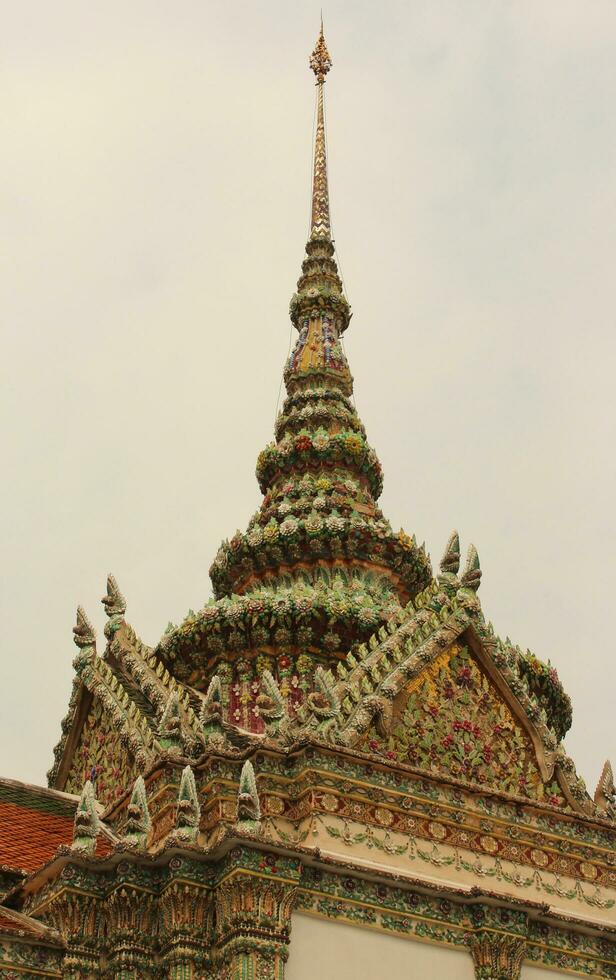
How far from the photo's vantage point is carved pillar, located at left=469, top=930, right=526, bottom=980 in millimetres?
12953

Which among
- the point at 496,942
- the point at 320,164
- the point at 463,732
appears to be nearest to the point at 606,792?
the point at 463,732

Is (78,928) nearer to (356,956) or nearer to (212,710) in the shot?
(356,956)

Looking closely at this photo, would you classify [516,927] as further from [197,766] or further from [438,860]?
[197,766]

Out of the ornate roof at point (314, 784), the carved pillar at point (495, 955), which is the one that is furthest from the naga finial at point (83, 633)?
the carved pillar at point (495, 955)

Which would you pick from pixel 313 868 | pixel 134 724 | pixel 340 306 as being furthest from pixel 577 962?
pixel 340 306

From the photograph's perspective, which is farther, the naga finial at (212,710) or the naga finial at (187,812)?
the naga finial at (212,710)

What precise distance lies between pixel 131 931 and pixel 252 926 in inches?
39.6

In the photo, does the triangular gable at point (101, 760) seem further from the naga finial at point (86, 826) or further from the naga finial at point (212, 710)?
the naga finial at point (86, 826)

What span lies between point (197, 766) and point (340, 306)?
11172mm

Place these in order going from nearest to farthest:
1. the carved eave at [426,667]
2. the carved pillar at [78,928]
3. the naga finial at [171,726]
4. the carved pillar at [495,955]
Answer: the carved pillar at [78,928]
the carved pillar at [495,955]
the naga finial at [171,726]
the carved eave at [426,667]

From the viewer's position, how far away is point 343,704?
46.4 feet

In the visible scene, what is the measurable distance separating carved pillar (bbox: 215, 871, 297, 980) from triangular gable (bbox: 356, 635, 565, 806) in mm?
2319

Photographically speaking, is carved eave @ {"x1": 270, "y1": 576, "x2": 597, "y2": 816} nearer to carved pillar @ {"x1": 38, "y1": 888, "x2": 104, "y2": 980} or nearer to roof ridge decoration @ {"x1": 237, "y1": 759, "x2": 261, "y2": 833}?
roof ridge decoration @ {"x1": 237, "y1": 759, "x2": 261, "y2": 833}

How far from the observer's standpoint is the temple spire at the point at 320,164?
2431cm
